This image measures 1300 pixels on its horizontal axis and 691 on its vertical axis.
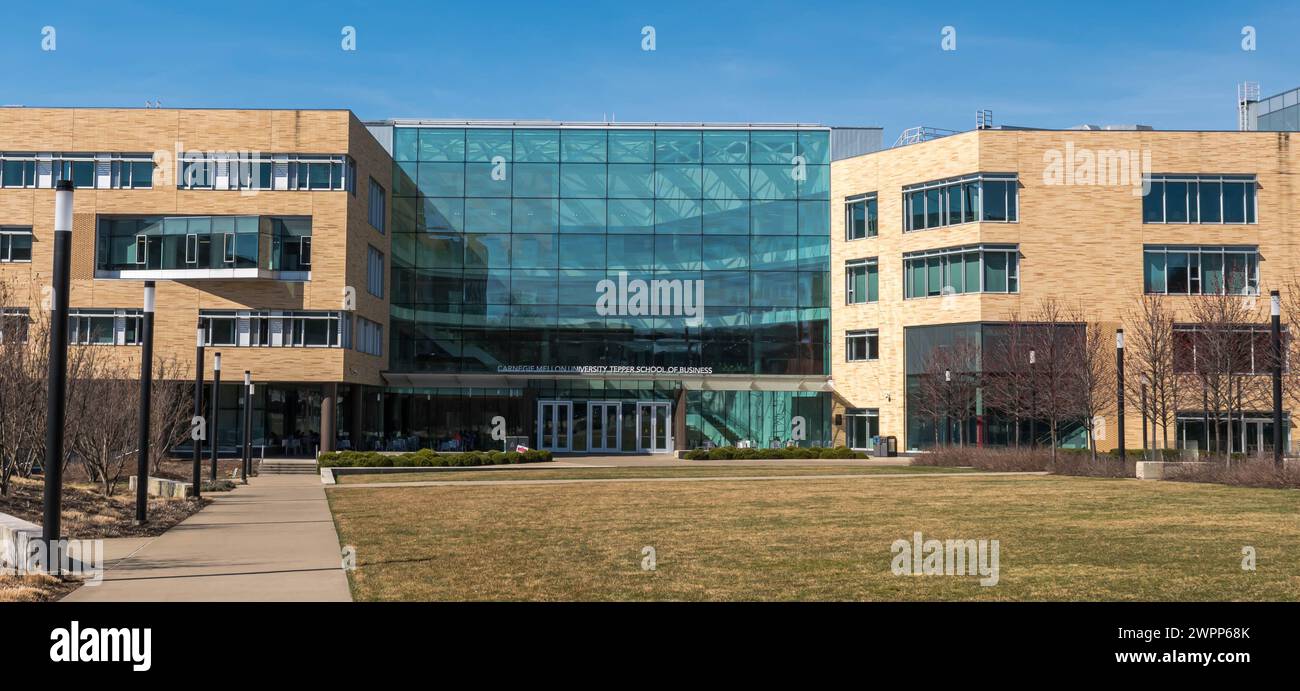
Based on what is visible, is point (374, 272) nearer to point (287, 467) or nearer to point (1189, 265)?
point (287, 467)

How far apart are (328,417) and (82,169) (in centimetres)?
1463

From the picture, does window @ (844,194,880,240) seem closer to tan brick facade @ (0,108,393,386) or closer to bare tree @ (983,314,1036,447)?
bare tree @ (983,314,1036,447)

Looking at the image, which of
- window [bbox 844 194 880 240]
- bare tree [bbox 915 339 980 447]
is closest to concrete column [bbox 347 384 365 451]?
window [bbox 844 194 880 240]

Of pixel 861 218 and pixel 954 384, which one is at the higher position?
pixel 861 218

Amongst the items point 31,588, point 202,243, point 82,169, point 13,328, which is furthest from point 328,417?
point 31,588

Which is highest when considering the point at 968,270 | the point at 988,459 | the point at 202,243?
the point at 202,243

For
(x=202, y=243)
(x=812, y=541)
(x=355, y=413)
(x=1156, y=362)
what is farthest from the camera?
(x=355, y=413)

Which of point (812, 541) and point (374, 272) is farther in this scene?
point (374, 272)

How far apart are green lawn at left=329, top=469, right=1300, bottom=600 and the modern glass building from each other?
3057cm

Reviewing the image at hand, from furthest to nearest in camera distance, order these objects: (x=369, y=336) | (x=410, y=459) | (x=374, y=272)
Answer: (x=374, y=272) → (x=369, y=336) → (x=410, y=459)

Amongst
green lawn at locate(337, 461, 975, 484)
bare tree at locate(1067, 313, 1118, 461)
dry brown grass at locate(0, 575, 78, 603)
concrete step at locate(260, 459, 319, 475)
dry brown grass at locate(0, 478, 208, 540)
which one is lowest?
concrete step at locate(260, 459, 319, 475)

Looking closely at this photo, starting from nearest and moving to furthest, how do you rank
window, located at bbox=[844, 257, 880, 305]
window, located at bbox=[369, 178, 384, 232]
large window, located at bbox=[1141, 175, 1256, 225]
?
large window, located at bbox=[1141, 175, 1256, 225] → window, located at bbox=[369, 178, 384, 232] → window, located at bbox=[844, 257, 880, 305]

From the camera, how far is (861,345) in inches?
2233

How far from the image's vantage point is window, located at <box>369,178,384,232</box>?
54094 mm
